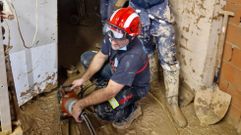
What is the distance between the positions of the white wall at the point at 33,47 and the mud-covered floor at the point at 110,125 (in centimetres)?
13

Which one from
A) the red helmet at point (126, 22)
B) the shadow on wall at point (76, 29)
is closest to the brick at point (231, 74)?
the red helmet at point (126, 22)

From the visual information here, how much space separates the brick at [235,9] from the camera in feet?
6.43

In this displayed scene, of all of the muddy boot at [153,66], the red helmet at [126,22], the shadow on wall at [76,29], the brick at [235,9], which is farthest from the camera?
the shadow on wall at [76,29]

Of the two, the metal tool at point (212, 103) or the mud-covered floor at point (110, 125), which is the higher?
the metal tool at point (212, 103)

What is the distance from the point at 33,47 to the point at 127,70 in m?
0.76

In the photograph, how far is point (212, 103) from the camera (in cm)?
226

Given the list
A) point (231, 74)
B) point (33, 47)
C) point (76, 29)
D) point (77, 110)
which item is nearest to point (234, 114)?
point (231, 74)

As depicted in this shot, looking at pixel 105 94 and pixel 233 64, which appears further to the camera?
pixel 233 64

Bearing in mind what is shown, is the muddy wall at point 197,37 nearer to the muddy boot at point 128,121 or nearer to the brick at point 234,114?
the brick at point 234,114

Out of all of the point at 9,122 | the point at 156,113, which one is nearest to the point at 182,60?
the point at 156,113

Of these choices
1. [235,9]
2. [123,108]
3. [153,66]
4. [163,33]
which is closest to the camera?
[235,9]

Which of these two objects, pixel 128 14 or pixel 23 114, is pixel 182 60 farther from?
→ pixel 23 114

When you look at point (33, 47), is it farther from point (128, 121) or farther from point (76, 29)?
point (76, 29)

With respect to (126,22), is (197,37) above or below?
below
